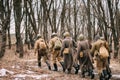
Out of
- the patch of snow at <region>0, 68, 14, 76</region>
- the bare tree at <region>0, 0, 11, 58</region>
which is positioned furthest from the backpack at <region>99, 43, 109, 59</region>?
the bare tree at <region>0, 0, 11, 58</region>

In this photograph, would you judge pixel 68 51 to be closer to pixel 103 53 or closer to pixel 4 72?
pixel 103 53

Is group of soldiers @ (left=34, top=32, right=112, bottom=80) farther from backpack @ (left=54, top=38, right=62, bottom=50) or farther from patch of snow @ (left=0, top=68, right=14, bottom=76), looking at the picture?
patch of snow @ (left=0, top=68, right=14, bottom=76)

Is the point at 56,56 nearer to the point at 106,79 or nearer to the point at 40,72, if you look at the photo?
the point at 40,72

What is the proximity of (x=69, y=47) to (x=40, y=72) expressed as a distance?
195 cm

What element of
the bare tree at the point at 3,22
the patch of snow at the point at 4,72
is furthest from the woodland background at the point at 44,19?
the patch of snow at the point at 4,72

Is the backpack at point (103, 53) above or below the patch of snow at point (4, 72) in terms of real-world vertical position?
above

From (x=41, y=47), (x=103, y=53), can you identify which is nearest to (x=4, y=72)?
(x=103, y=53)

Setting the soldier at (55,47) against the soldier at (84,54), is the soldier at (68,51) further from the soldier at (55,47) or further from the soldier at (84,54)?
the soldier at (84,54)

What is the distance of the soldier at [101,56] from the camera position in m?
14.9

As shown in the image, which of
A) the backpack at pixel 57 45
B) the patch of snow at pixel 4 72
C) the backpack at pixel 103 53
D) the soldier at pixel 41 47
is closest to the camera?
the backpack at pixel 103 53

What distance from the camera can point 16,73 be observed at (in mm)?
15547

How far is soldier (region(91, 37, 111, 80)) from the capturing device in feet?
49.0

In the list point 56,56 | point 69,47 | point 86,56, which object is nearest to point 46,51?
point 56,56

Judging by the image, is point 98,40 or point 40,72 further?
point 40,72
